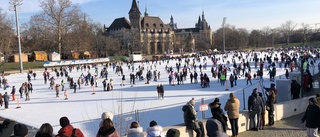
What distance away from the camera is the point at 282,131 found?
8.08 metres

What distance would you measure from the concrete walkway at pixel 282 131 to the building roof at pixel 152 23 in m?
101

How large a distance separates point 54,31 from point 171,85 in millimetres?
44448

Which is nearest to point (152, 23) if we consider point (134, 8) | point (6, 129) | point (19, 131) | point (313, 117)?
→ point (134, 8)

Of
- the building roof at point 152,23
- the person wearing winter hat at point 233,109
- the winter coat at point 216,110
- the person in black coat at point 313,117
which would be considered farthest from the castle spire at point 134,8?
the person in black coat at point 313,117

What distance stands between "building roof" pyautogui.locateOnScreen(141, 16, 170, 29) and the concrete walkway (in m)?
101

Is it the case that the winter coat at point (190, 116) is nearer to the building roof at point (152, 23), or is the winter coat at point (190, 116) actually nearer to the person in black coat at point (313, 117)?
the person in black coat at point (313, 117)

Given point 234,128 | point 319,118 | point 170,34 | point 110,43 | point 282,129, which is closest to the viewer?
point 319,118

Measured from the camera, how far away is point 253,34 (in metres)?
131

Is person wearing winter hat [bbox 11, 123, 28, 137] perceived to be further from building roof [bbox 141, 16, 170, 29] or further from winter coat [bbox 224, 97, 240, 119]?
building roof [bbox 141, 16, 170, 29]

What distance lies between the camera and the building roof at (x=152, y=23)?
360 feet

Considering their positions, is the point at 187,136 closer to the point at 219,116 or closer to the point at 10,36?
the point at 219,116

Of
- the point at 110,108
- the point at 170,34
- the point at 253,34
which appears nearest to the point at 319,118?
the point at 110,108

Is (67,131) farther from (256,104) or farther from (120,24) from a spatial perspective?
(120,24)

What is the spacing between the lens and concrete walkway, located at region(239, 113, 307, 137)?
7779 millimetres
